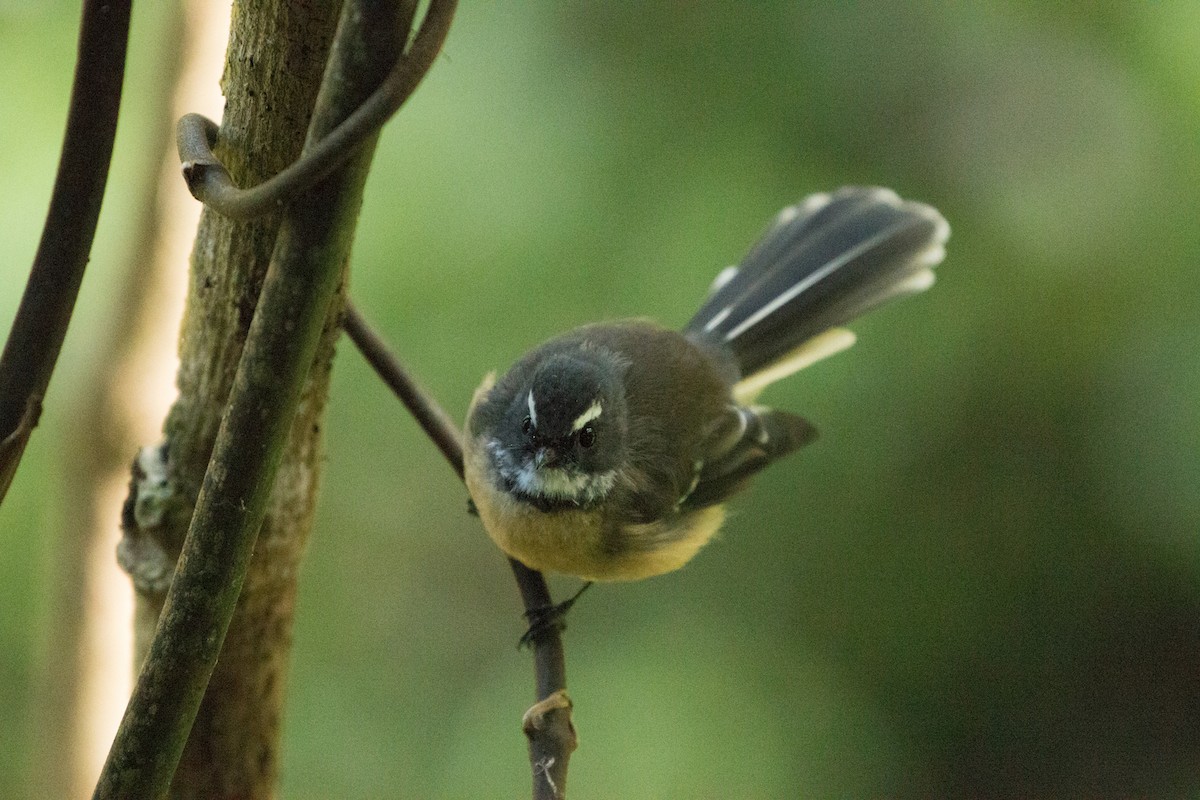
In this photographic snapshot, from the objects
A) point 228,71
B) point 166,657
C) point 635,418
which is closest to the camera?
point 166,657

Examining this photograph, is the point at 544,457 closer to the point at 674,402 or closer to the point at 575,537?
the point at 575,537

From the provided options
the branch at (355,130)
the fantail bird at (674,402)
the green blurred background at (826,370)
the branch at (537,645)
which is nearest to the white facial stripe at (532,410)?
the fantail bird at (674,402)

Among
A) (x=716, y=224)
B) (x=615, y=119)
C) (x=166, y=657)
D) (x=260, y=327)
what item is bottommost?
(x=166, y=657)

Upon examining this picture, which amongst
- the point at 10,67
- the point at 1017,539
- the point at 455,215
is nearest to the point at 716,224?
the point at 455,215

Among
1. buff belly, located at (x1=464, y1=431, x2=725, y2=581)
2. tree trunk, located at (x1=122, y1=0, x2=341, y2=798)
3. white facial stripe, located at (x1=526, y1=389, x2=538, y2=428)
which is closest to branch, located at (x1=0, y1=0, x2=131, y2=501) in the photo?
tree trunk, located at (x1=122, y1=0, x2=341, y2=798)

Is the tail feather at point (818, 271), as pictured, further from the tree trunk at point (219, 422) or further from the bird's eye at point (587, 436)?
the tree trunk at point (219, 422)

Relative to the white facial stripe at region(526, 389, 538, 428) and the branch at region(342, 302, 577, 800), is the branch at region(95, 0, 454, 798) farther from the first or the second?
the white facial stripe at region(526, 389, 538, 428)

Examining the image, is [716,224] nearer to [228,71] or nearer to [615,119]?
[615,119]
